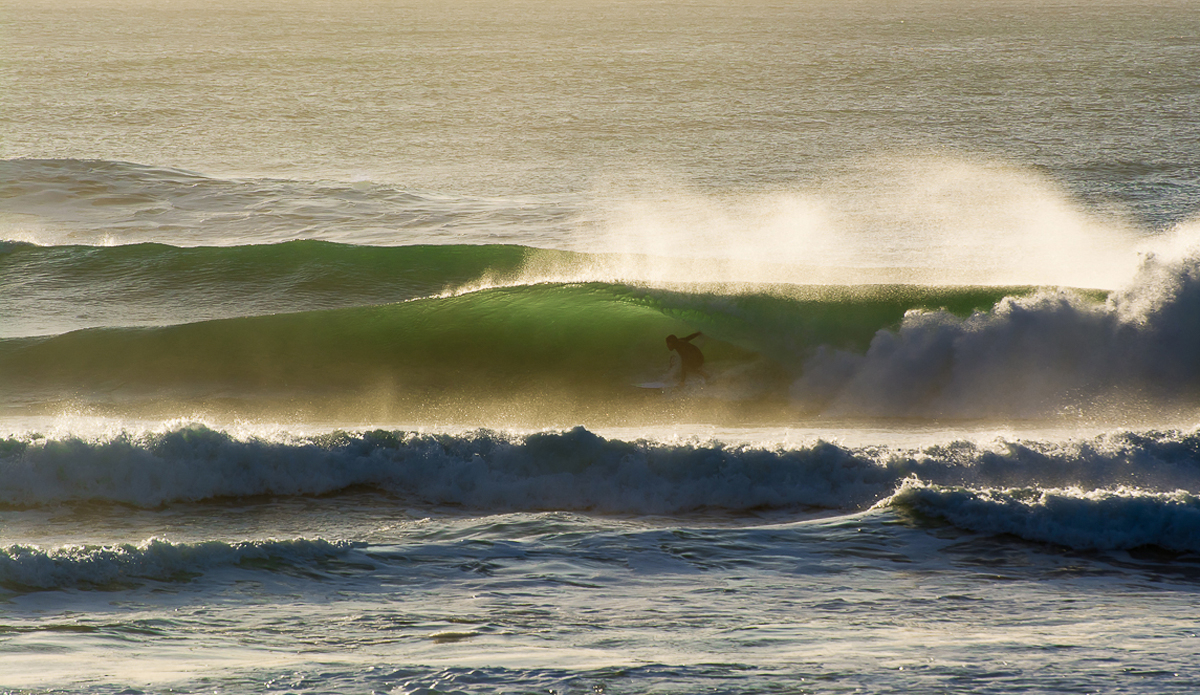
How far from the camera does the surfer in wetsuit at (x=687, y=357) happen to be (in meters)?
10.9

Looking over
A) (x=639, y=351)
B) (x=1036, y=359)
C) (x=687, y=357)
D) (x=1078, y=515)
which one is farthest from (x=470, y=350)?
(x=1078, y=515)

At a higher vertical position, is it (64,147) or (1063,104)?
(1063,104)

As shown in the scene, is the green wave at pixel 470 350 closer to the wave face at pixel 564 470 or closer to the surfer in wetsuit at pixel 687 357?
the surfer in wetsuit at pixel 687 357

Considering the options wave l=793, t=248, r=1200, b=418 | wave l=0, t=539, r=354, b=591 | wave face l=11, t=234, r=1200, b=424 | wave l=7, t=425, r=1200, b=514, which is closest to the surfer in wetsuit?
wave face l=11, t=234, r=1200, b=424

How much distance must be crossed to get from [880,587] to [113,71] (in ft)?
180

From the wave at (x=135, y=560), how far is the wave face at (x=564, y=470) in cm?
161

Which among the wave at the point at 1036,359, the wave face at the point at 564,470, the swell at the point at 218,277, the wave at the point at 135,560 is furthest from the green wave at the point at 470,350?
the wave at the point at 135,560

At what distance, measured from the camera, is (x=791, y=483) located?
23.8ft

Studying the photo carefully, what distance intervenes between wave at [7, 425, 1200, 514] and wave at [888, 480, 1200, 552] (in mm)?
558

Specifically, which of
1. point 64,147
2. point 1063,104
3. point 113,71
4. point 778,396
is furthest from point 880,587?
point 113,71

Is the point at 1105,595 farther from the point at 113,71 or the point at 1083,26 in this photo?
the point at 1083,26

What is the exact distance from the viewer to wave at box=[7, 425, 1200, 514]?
719 centimetres

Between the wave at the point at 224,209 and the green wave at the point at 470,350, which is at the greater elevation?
the wave at the point at 224,209

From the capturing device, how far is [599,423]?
32.6 feet
